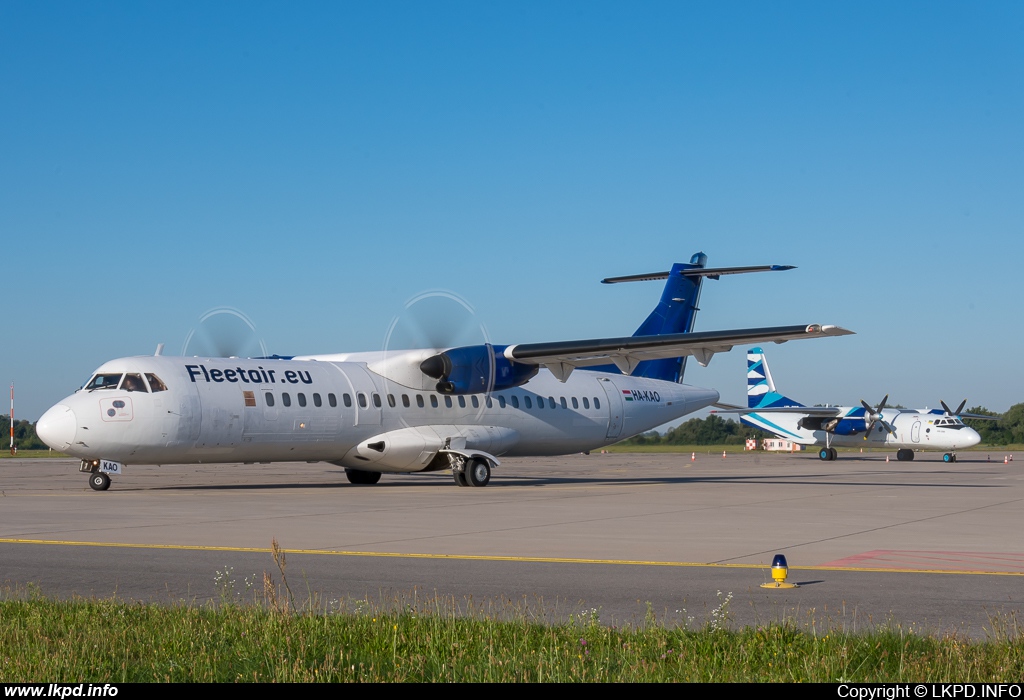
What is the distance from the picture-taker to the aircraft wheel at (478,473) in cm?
2747

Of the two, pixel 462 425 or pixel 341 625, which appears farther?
pixel 462 425

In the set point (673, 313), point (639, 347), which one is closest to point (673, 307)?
point (673, 313)

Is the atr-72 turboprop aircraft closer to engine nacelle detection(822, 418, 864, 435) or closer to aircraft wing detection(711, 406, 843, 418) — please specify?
engine nacelle detection(822, 418, 864, 435)

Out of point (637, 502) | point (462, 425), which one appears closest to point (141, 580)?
point (637, 502)

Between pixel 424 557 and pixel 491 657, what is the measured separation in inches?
222

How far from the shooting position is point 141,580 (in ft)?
32.6

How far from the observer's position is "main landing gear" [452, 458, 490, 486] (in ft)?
90.0

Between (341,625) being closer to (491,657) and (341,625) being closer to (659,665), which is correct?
(491,657)

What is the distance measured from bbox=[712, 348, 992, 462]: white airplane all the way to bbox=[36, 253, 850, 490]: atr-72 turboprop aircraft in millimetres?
25043

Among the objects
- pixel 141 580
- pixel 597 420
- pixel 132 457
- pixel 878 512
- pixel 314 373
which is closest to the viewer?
pixel 141 580

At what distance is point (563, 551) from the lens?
12.2 m

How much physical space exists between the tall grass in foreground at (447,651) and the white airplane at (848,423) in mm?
49924

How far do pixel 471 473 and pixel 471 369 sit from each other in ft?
9.12
